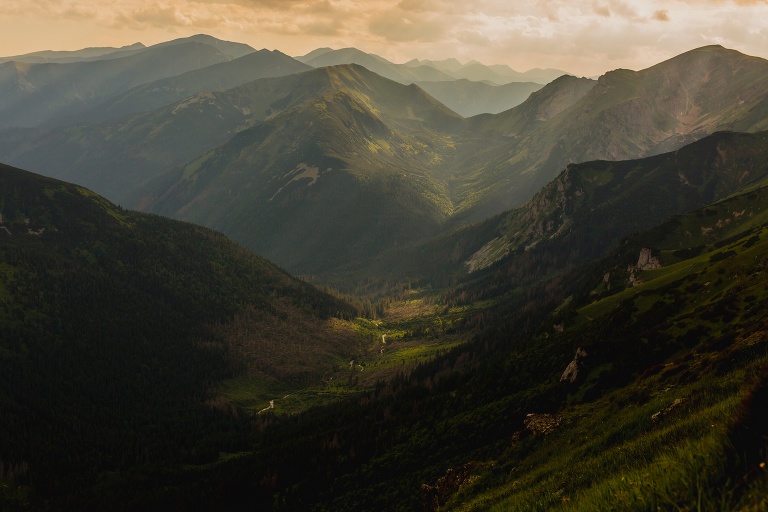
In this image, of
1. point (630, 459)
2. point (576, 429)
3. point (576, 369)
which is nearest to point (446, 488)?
point (576, 429)

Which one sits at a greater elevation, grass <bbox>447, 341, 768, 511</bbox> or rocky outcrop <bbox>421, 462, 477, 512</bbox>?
grass <bbox>447, 341, 768, 511</bbox>

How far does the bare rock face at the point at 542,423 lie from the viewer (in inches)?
2950

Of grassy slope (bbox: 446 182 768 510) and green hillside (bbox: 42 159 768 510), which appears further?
green hillside (bbox: 42 159 768 510)

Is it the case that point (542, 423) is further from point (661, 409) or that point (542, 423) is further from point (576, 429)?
point (661, 409)

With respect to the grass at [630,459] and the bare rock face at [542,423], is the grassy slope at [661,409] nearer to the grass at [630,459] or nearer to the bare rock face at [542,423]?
the grass at [630,459]

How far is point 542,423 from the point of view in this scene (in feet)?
258

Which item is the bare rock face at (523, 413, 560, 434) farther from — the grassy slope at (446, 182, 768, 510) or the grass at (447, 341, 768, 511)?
the grassy slope at (446, 182, 768, 510)

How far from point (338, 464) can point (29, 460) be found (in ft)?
341

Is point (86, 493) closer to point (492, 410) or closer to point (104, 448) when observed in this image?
point (104, 448)

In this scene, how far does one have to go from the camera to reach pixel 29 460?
518 ft

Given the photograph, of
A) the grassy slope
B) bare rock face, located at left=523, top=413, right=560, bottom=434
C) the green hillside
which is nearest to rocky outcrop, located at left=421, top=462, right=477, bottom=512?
the green hillside

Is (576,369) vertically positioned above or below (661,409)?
below

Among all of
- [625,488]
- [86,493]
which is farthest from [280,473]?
[625,488]

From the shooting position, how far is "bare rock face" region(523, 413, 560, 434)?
246ft
